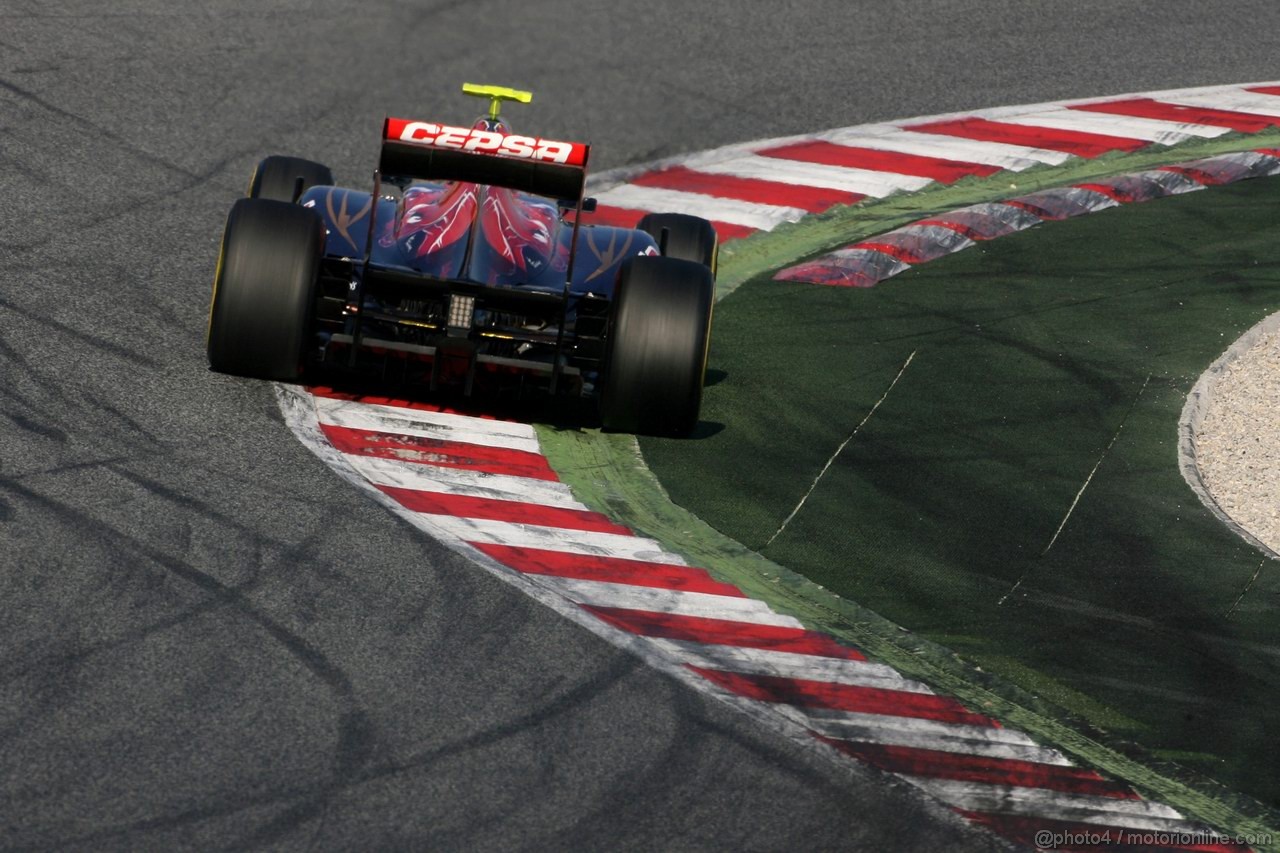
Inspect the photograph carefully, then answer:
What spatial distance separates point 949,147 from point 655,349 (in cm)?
743

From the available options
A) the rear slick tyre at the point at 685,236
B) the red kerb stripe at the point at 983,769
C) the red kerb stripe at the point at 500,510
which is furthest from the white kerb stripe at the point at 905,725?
the rear slick tyre at the point at 685,236

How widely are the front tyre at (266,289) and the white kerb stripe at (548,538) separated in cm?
146

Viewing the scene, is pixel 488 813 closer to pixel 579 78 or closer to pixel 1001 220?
pixel 1001 220

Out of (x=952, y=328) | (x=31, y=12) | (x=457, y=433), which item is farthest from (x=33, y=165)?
(x=952, y=328)

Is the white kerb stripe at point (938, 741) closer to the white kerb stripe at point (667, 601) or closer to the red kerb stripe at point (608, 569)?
the white kerb stripe at point (667, 601)

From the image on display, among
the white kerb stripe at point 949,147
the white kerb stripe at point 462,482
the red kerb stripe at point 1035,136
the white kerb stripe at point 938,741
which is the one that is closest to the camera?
the white kerb stripe at point 938,741

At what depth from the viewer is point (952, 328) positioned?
38.2ft

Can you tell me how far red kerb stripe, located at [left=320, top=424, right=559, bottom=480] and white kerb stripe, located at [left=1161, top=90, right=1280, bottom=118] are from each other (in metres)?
10.3

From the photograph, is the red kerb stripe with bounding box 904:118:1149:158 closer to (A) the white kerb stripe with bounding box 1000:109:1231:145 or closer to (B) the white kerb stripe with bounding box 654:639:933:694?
(A) the white kerb stripe with bounding box 1000:109:1231:145

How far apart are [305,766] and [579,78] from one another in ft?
35.7

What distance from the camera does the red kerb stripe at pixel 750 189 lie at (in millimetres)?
14461

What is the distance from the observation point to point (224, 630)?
679 cm

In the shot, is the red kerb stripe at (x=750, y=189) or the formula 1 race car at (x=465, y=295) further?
the red kerb stripe at (x=750, y=189)

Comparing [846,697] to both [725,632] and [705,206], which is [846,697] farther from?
[705,206]
